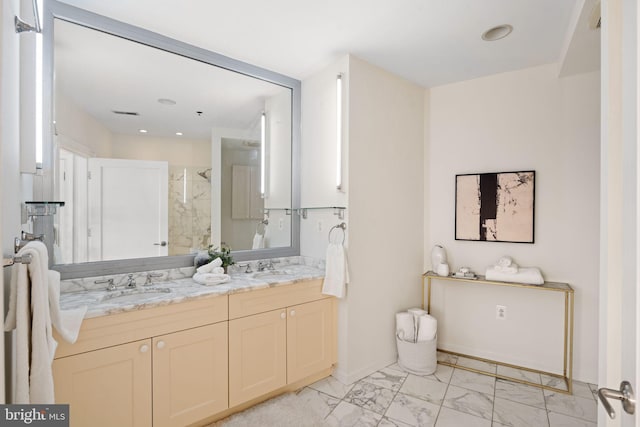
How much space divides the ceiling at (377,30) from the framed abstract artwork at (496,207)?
0.95 meters

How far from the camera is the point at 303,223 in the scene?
311 centimetres

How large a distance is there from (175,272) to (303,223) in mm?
A: 1182

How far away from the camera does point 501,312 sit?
2.99 meters

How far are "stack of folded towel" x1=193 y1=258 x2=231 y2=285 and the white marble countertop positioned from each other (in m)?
0.04

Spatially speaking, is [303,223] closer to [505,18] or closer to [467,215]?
[467,215]

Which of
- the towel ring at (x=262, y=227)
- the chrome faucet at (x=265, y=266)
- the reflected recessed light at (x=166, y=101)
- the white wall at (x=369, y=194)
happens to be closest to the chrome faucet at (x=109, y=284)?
the chrome faucet at (x=265, y=266)

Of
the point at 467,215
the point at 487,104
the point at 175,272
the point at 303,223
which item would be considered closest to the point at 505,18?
the point at 487,104

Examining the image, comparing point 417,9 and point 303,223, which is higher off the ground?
point 417,9

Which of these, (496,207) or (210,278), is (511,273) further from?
(210,278)

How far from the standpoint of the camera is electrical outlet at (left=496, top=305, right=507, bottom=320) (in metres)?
2.98

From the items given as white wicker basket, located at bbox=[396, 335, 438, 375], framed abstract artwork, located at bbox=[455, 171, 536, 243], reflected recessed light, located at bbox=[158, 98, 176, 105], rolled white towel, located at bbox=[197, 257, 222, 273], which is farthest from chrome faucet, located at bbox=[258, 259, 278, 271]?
framed abstract artwork, located at bbox=[455, 171, 536, 243]

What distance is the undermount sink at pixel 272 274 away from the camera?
251 cm


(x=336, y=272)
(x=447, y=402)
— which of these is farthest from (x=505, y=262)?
(x=336, y=272)

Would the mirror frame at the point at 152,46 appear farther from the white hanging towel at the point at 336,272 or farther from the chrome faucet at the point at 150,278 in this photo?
the white hanging towel at the point at 336,272
